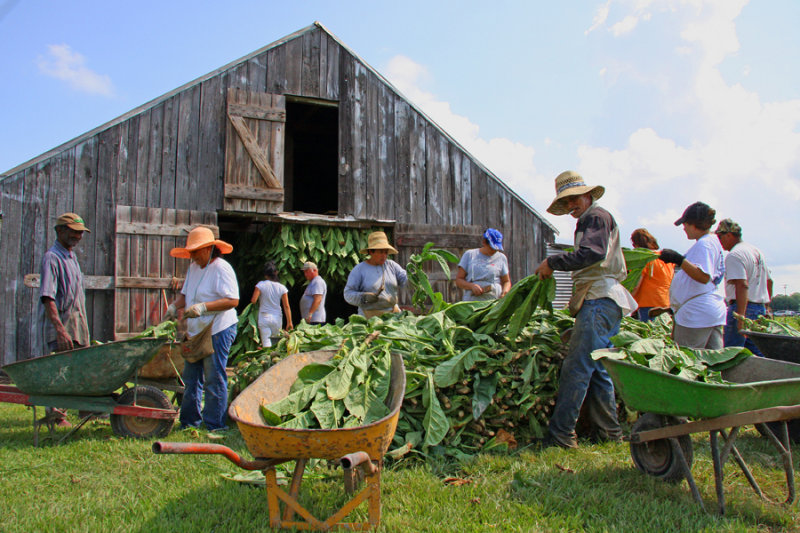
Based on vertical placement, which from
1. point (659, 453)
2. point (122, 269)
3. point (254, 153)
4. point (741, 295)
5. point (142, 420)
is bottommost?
point (142, 420)

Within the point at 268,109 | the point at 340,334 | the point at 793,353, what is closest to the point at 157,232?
the point at 268,109

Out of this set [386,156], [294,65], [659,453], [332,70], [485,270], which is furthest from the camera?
[386,156]

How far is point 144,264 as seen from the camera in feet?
25.3

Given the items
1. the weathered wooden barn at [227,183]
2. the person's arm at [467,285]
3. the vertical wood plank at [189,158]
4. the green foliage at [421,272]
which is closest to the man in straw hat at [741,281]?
the person's arm at [467,285]

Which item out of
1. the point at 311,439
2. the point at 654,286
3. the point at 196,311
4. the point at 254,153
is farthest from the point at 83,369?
the point at 654,286

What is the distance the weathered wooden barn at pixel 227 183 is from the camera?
24.0ft

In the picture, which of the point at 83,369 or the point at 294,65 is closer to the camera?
the point at 83,369

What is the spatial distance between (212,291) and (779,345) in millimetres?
4878

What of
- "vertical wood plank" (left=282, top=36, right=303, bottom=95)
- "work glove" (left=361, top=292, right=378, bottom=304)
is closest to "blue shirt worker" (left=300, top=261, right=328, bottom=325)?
"work glove" (left=361, top=292, right=378, bottom=304)

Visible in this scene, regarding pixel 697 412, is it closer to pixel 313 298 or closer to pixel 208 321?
pixel 208 321

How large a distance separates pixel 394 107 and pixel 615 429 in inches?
284

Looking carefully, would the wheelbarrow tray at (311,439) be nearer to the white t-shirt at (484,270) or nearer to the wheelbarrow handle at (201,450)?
the wheelbarrow handle at (201,450)

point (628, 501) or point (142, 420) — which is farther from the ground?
point (628, 501)

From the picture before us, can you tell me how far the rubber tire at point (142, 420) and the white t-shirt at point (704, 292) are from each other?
4765 mm
